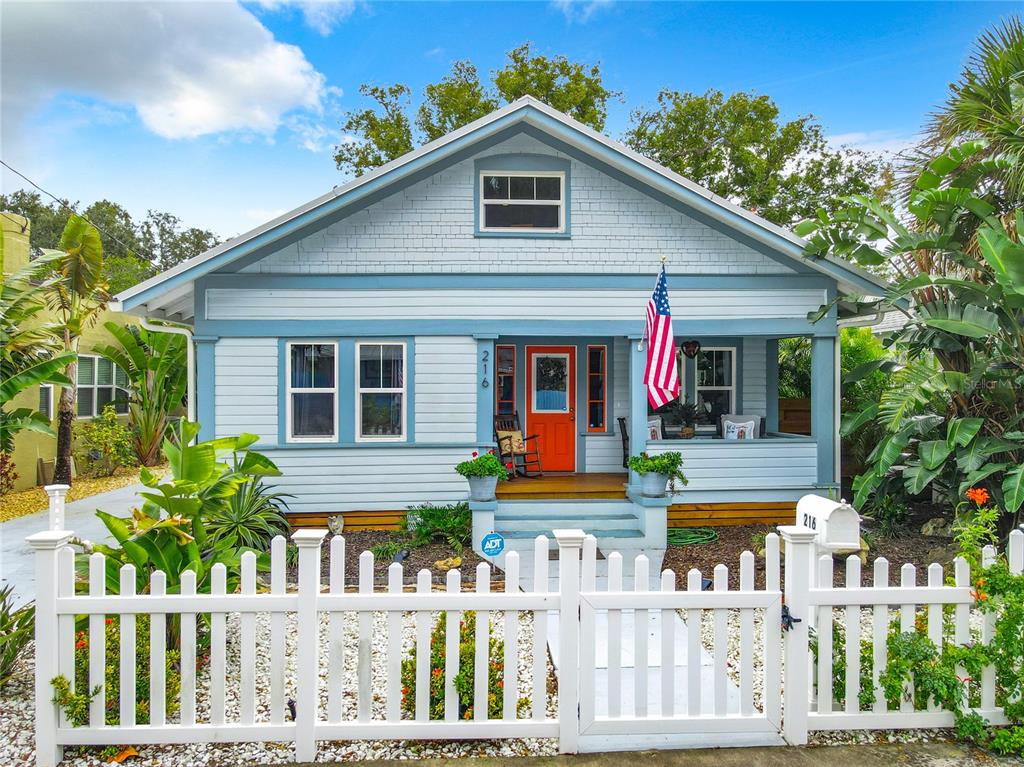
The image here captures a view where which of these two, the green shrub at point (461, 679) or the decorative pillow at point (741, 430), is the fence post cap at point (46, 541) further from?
the decorative pillow at point (741, 430)

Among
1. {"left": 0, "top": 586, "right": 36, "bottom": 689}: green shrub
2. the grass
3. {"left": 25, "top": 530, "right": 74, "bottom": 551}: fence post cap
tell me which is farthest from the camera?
the grass

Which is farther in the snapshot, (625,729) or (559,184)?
(559,184)

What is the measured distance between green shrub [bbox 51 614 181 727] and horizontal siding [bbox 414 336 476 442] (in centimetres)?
520

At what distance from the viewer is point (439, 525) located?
8.35 m

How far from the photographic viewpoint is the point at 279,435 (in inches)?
345

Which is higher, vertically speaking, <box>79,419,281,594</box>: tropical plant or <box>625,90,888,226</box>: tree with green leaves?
<box>625,90,888,226</box>: tree with green leaves

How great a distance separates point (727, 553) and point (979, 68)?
684 centimetres

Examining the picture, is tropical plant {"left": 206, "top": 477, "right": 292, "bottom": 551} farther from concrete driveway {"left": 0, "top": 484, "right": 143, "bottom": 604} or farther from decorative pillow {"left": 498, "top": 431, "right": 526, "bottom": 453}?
decorative pillow {"left": 498, "top": 431, "right": 526, "bottom": 453}

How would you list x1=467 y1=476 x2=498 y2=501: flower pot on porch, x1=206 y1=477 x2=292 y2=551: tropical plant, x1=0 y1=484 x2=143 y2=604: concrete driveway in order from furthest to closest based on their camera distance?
x1=467 y1=476 x2=498 y2=501: flower pot on porch
x1=206 y1=477 x2=292 y2=551: tropical plant
x1=0 y1=484 x2=143 y2=604: concrete driveway

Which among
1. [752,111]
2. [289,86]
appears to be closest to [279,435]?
[289,86]

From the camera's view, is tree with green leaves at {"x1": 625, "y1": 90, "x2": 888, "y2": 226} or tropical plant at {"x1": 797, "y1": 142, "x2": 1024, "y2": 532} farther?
tree with green leaves at {"x1": 625, "y1": 90, "x2": 888, "y2": 226}

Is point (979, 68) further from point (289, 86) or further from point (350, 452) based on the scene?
point (289, 86)

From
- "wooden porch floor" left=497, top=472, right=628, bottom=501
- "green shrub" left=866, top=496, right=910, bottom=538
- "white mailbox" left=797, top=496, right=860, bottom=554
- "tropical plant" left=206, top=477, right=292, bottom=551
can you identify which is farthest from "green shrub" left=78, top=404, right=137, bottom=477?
"green shrub" left=866, top=496, right=910, bottom=538

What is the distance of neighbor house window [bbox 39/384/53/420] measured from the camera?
12.7m
